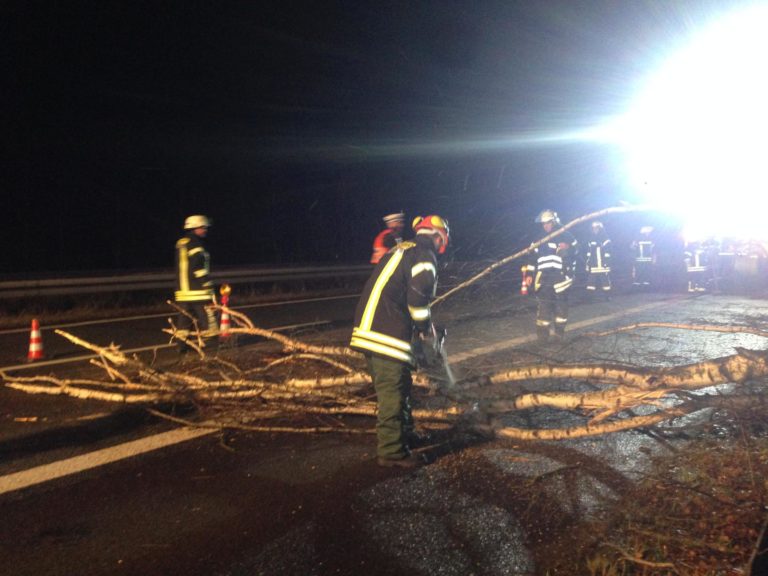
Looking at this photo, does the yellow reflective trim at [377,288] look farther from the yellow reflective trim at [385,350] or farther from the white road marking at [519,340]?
the white road marking at [519,340]

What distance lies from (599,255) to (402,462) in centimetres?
1004

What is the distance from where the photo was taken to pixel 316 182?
33.3m

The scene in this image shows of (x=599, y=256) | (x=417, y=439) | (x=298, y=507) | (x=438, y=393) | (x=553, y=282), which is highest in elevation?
(x=599, y=256)

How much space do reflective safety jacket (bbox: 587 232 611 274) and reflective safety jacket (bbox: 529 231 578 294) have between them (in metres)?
4.81

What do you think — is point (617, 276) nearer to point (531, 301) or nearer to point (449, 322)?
point (531, 301)

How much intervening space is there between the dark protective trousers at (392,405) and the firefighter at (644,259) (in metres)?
12.5

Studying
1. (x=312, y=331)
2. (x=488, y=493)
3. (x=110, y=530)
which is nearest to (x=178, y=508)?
(x=110, y=530)

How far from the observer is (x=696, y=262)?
13.8 meters

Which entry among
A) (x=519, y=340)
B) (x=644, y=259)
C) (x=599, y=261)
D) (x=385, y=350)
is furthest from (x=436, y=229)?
(x=644, y=259)

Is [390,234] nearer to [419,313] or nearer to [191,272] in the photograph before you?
[191,272]

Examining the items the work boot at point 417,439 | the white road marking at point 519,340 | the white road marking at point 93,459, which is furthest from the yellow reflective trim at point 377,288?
the white road marking at point 519,340

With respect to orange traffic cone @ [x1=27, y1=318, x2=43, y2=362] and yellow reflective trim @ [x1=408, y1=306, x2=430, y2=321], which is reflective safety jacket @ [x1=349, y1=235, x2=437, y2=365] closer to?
yellow reflective trim @ [x1=408, y1=306, x2=430, y2=321]

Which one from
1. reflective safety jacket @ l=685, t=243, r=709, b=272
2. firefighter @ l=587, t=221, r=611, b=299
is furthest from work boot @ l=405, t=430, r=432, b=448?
reflective safety jacket @ l=685, t=243, r=709, b=272

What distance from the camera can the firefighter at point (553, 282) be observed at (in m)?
8.03
